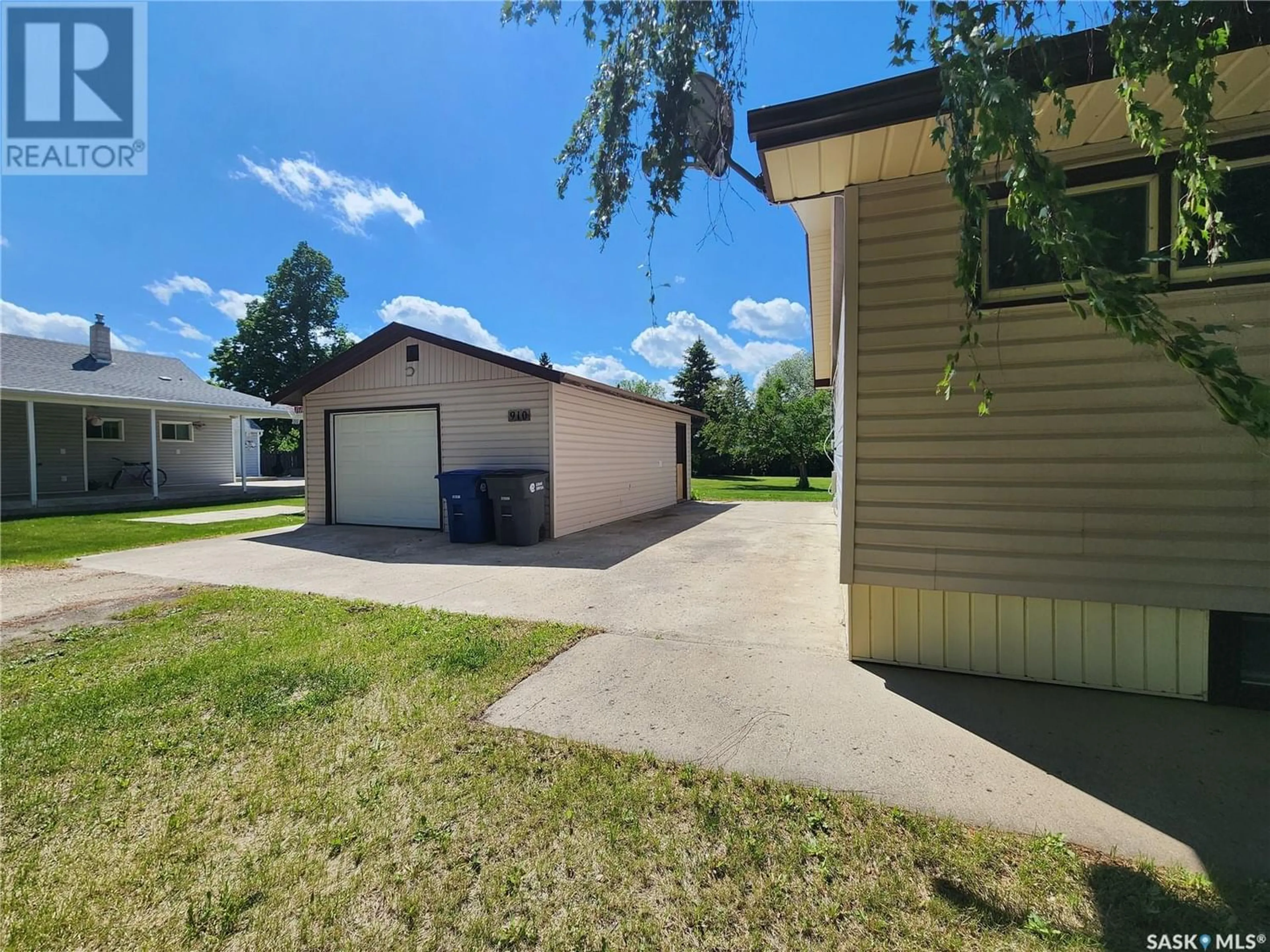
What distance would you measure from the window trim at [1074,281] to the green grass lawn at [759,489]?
1273 cm

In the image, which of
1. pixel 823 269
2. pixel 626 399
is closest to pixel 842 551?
pixel 823 269

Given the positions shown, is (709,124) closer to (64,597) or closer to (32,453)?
(64,597)

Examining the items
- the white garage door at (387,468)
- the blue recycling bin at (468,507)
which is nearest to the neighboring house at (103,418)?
the white garage door at (387,468)

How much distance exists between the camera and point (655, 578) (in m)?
6.00

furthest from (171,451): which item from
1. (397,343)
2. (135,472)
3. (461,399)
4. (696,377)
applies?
(696,377)

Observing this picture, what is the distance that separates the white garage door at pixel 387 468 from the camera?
9883 mm

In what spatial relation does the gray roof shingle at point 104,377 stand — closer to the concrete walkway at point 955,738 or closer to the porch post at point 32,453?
the porch post at point 32,453

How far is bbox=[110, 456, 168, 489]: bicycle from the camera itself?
1636cm

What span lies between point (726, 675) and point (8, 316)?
3563 cm

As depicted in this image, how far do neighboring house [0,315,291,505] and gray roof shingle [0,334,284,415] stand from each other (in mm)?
44

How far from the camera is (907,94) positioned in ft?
8.80

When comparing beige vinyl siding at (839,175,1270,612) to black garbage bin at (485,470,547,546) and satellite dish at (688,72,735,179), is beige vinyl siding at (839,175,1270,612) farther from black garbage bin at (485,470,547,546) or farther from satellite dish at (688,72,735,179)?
black garbage bin at (485,470,547,546)

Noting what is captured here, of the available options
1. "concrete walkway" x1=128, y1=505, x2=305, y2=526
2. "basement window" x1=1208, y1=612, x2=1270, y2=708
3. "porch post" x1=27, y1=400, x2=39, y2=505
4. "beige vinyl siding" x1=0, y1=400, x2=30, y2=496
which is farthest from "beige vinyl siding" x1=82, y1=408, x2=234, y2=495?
"basement window" x1=1208, y1=612, x2=1270, y2=708

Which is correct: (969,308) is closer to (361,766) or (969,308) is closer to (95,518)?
(361,766)
